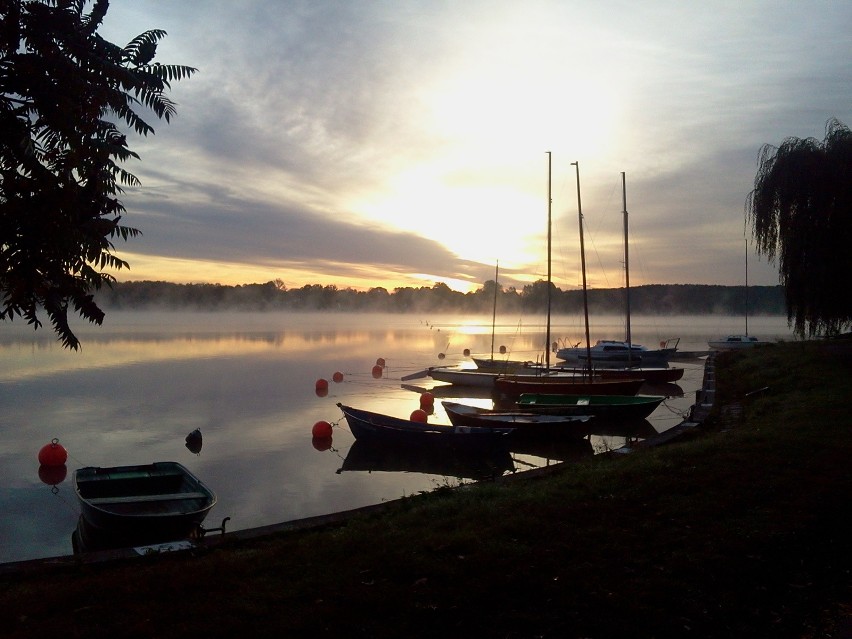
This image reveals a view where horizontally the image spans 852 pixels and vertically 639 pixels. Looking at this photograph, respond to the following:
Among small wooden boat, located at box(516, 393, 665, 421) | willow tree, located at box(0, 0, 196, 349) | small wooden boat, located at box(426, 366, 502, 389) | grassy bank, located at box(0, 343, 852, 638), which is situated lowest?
small wooden boat, located at box(426, 366, 502, 389)

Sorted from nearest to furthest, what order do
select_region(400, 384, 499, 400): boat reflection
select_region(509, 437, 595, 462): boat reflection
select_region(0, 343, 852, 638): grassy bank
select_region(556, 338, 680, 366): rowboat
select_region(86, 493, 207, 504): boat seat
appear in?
1. select_region(0, 343, 852, 638): grassy bank
2. select_region(86, 493, 207, 504): boat seat
3. select_region(509, 437, 595, 462): boat reflection
4. select_region(400, 384, 499, 400): boat reflection
5. select_region(556, 338, 680, 366): rowboat

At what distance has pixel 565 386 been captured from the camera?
2972 centimetres

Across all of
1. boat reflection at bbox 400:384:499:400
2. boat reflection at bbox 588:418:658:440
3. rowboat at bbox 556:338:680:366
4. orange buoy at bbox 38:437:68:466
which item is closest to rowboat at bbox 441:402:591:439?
boat reflection at bbox 588:418:658:440

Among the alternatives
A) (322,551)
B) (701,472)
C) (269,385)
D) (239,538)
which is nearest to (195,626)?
(322,551)

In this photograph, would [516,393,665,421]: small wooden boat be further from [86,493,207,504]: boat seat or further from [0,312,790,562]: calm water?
[86,493,207,504]: boat seat

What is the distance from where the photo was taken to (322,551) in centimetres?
746

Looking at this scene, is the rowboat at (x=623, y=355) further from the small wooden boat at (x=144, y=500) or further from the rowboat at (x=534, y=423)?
the small wooden boat at (x=144, y=500)

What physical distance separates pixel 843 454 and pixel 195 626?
10381 mm

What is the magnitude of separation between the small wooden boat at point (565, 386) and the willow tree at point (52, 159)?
82.6 feet

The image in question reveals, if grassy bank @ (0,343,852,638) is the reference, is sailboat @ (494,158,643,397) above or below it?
below

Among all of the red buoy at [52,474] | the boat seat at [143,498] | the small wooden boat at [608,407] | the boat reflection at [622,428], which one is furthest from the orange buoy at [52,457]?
the boat reflection at [622,428]

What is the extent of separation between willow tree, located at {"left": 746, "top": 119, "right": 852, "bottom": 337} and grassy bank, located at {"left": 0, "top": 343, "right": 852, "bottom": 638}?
49.6 feet

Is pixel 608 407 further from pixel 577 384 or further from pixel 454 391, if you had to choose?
pixel 454 391

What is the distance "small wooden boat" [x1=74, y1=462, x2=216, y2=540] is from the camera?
40.5 feet
